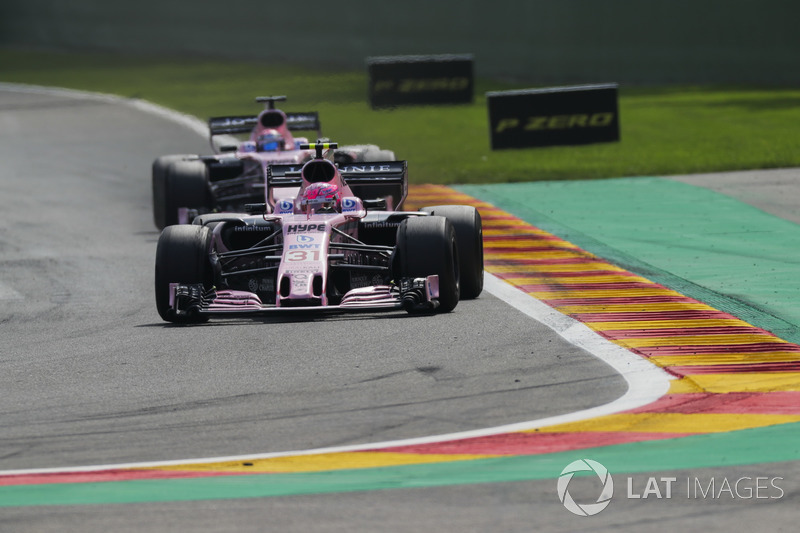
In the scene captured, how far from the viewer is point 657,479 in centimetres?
637

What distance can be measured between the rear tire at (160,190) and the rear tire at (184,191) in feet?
0.18

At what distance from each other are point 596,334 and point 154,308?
4001 mm

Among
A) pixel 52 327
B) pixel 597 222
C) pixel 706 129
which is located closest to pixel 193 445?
pixel 52 327

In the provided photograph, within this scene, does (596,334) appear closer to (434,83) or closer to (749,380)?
(749,380)

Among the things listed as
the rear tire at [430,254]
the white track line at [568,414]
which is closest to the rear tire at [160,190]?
the white track line at [568,414]

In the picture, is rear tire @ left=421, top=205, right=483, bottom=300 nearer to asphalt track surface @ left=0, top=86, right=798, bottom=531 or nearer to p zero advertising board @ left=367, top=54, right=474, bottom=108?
asphalt track surface @ left=0, top=86, right=798, bottom=531

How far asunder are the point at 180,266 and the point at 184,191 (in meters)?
5.64

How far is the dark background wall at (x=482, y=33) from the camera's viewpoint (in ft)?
110

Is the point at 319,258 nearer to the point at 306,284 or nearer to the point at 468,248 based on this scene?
the point at 306,284

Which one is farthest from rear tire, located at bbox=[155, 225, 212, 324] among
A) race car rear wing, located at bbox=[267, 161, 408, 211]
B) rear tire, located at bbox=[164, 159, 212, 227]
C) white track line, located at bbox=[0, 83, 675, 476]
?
rear tire, located at bbox=[164, 159, 212, 227]

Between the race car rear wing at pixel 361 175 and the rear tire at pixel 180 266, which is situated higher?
the race car rear wing at pixel 361 175

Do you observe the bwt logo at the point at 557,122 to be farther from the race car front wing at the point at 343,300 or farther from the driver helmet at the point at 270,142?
the race car front wing at the point at 343,300

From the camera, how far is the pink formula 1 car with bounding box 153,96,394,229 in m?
16.6

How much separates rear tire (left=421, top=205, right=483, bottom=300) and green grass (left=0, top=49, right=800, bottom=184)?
8.62 m
